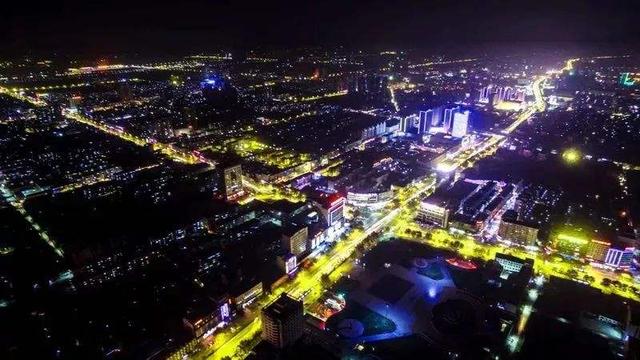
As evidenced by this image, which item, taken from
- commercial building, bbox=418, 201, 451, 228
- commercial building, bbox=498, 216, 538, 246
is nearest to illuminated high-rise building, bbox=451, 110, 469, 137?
commercial building, bbox=418, 201, 451, 228

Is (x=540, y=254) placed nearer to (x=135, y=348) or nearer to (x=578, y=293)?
(x=578, y=293)

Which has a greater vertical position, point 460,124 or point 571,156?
point 460,124

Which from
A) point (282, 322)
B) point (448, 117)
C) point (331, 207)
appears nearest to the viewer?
point (282, 322)

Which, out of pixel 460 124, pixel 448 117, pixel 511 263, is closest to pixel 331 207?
pixel 511 263

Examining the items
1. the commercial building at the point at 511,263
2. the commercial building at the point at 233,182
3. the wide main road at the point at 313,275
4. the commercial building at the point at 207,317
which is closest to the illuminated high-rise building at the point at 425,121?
the wide main road at the point at 313,275

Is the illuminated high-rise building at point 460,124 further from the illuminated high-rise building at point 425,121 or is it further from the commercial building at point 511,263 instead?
the commercial building at point 511,263

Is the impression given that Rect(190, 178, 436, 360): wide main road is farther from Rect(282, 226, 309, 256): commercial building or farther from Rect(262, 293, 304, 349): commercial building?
Rect(262, 293, 304, 349): commercial building

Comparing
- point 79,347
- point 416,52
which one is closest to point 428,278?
point 79,347

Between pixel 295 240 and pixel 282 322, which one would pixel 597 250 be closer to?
pixel 295 240
